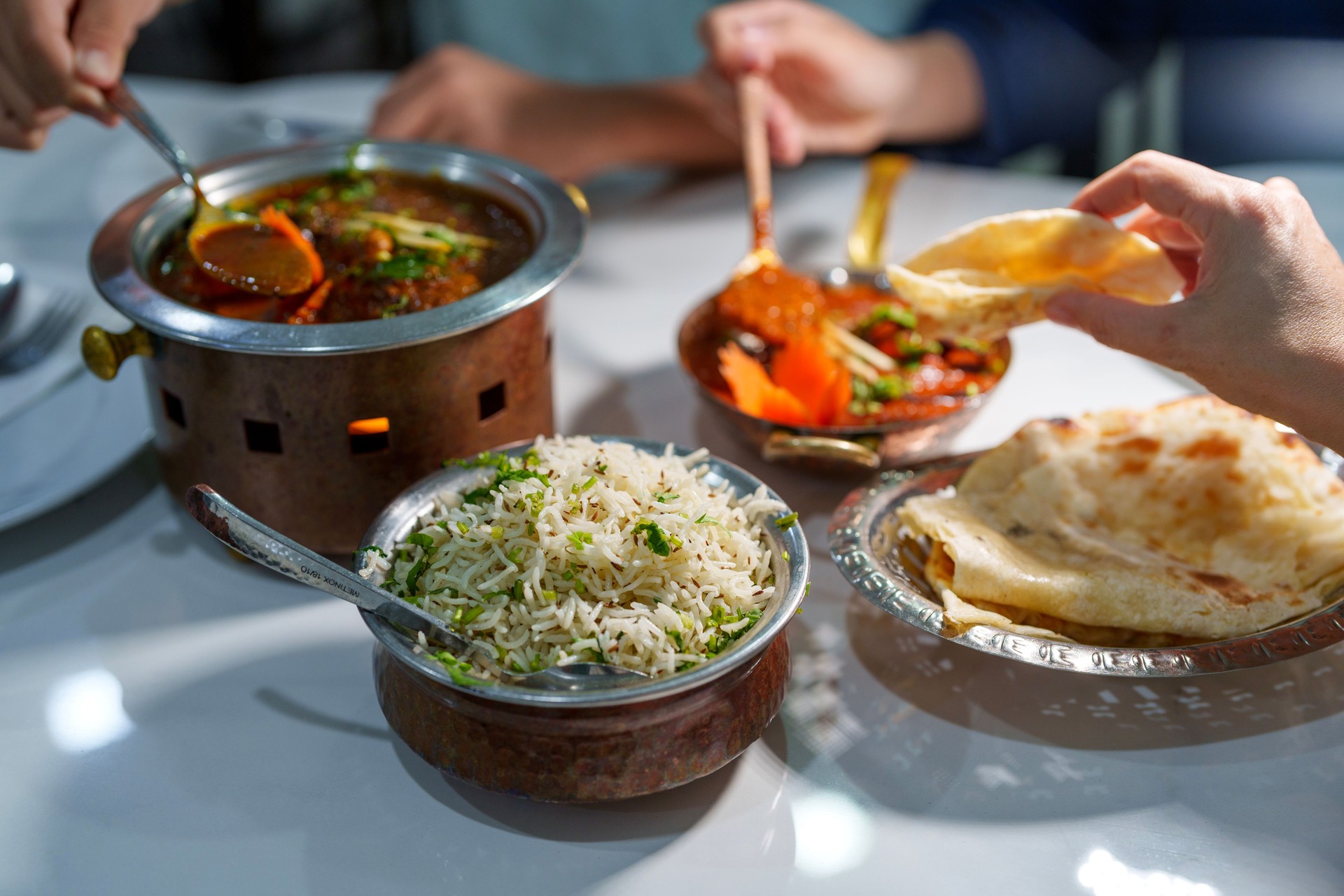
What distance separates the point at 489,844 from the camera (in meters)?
1.21

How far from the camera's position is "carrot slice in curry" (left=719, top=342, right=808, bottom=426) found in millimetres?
1724

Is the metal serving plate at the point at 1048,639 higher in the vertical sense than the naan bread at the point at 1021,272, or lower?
lower

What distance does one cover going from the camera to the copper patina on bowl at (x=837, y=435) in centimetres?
162

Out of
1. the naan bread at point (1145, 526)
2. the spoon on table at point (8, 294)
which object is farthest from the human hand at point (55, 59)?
the naan bread at point (1145, 526)

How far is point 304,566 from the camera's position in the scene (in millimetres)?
1158

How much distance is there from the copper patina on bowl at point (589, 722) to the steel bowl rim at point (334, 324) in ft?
1.32

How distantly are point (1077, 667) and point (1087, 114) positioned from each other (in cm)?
269

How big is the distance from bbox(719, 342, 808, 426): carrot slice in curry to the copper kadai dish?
32 cm

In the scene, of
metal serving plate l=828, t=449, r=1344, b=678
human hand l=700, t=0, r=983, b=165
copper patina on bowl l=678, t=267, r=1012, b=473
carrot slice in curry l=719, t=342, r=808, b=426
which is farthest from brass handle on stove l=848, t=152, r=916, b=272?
metal serving plate l=828, t=449, r=1344, b=678

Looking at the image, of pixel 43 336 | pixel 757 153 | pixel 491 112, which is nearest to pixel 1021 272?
pixel 757 153

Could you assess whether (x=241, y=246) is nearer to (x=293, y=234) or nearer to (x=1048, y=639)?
(x=293, y=234)

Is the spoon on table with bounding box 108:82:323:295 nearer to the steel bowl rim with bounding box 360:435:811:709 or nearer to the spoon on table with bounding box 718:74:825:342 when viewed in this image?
the steel bowl rim with bounding box 360:435:811:709

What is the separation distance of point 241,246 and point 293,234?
0.26ft

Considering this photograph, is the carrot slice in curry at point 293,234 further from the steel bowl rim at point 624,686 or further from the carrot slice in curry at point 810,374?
the carrot slice in curry at point 810,374
